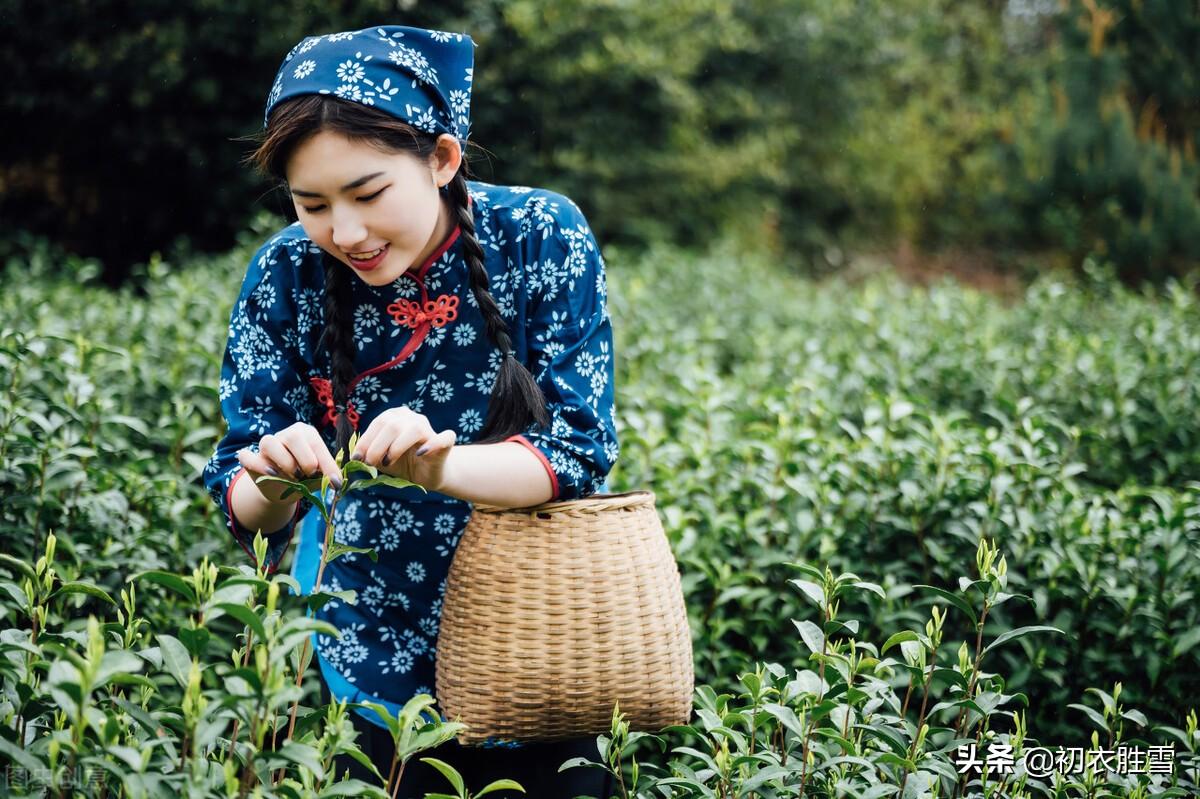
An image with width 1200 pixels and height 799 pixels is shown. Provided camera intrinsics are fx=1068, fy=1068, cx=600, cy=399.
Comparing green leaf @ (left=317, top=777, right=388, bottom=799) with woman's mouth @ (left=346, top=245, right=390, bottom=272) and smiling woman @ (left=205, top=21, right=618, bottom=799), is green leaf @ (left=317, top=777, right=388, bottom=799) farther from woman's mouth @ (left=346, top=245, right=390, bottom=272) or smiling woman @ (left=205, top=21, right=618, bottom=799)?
woman's mouth @ (left=346, top=245, right=390, bottom=272)

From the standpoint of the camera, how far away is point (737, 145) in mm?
10094

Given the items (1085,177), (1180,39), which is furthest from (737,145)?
→ (1180,39)

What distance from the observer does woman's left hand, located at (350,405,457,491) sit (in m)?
1.46

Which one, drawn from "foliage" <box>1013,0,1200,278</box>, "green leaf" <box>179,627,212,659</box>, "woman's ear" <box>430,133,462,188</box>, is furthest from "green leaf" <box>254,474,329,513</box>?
"foliage" <box>1013,0,1200,278</box>

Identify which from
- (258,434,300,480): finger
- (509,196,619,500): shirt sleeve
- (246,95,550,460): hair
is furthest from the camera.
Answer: (509,196,619,500): shirt sleeve

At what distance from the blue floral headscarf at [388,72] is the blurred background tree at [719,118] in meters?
0.44

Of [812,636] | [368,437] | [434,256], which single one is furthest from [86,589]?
[812,636]

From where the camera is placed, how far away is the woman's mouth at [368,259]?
1.66m

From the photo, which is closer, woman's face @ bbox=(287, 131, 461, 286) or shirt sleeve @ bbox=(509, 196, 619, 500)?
woman's face @ bbox=(287, 131, 461, 286)

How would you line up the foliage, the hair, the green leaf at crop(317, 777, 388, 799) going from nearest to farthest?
the green leaf at crop(317, 777, 388, 799) → the hair → the foliage

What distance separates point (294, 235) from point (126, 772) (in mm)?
967

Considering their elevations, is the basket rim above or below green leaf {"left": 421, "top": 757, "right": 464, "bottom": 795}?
above

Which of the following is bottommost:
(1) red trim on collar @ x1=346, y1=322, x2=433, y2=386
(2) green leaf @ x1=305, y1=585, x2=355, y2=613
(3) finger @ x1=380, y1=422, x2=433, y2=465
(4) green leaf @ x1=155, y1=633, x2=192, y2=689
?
(4) green leaf @ x1=155, y1=633, x2=192, y2=689

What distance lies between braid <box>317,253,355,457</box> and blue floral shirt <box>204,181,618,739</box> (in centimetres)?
3
